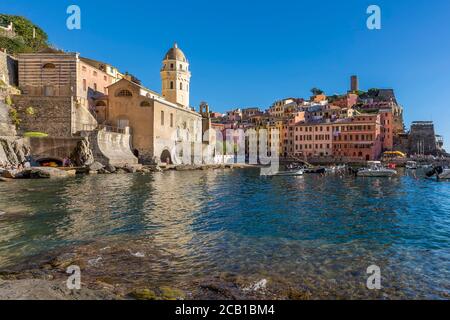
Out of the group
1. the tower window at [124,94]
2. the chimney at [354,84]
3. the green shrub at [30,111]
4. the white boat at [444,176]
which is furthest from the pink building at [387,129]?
the green shrub at [30,111]

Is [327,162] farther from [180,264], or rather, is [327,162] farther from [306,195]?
[180,264]

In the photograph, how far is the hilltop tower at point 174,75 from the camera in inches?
2653

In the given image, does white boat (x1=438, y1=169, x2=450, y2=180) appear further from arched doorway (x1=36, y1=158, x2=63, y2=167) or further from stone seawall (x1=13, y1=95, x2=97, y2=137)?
arched doorway (x1=36, y1=158, x2=63, y2=167)

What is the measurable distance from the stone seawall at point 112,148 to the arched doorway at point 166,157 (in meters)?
7.19

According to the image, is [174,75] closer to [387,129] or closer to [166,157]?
[166,157]

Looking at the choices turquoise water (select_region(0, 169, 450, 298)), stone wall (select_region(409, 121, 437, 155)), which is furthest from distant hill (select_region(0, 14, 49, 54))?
stone wall (select_region(409, 121, 437, 155))

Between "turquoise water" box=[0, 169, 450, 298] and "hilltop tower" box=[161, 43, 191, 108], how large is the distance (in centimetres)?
4785

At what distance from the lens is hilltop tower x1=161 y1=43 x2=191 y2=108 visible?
221 feet

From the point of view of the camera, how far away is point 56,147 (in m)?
40.3

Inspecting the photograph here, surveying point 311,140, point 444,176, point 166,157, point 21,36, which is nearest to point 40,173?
point 166,157

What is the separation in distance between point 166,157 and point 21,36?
113 ft

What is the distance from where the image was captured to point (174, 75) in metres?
67.6
